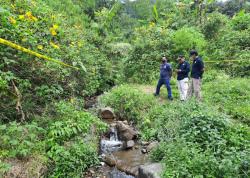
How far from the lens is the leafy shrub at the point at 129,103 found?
938 centimetres

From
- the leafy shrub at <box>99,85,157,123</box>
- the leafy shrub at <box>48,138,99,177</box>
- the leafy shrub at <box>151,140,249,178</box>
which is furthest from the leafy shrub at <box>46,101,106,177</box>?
the leafy shrub at <box>99,85,157,123</box>

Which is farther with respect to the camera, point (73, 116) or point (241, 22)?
point (241, 22)

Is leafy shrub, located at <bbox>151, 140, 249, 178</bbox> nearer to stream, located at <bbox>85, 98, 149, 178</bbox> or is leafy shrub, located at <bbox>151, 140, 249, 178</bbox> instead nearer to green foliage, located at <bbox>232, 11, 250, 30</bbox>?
stream, located at <bbox>85, 98, 149, 178</bbox>

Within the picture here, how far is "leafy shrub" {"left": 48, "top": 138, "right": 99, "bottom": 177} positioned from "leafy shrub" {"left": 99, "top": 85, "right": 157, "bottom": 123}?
3.12 m

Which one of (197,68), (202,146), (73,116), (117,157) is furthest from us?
(197,68)

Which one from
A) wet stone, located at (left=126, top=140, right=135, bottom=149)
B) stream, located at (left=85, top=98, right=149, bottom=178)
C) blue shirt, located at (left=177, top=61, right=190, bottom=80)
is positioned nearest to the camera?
stream, located at (left=85, top=98, right=149, bottom=178)

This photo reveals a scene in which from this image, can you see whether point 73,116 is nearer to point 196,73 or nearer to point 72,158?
point 72,158

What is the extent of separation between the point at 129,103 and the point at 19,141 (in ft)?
16.3

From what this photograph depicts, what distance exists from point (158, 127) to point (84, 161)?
245 cm

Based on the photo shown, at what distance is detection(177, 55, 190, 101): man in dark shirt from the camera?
9.27m

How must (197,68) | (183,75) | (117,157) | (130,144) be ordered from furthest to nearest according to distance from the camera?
(183,75) → (197,68) → (130,144) → (117,157)

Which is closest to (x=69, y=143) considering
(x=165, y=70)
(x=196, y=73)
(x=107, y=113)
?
(x=107, y=113)

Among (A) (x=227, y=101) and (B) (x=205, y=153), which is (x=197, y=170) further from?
(A) (x=227, y=101)

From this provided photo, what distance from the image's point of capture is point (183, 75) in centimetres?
942
